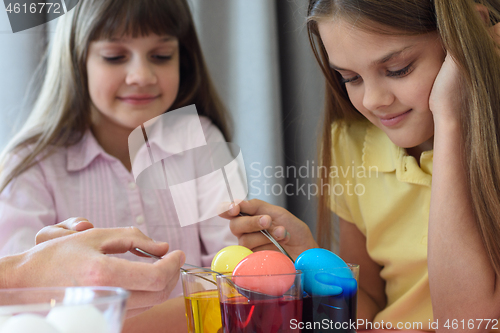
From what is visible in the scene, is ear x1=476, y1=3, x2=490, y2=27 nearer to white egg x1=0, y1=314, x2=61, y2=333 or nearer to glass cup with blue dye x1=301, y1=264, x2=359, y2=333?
glass cup with blue dye x1=301, y1=264, x2=359, y2=333

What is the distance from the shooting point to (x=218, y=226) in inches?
29.8

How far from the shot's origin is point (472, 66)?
55cm

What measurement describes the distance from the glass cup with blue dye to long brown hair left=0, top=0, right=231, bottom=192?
1.46 ft

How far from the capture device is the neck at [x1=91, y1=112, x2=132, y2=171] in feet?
2.37

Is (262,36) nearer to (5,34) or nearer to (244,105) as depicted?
(244,105)

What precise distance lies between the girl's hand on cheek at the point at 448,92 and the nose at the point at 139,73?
426mm

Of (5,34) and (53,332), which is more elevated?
(5,34)

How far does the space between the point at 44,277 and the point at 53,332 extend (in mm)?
188

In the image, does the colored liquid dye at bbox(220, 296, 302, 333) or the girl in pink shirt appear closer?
the colored liquid dye at bbox(220, 296, 302, 333)

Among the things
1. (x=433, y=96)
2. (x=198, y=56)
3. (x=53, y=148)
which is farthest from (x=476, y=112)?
(x=53, y=148)

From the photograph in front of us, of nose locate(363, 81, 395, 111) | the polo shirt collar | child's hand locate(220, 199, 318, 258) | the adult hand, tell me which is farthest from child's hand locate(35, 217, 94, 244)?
the polo shirt collar

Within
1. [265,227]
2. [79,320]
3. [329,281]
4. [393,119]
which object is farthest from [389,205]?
[79,320]

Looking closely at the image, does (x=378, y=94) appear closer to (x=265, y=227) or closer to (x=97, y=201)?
(x=265, y=227)

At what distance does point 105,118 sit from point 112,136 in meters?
0.03
